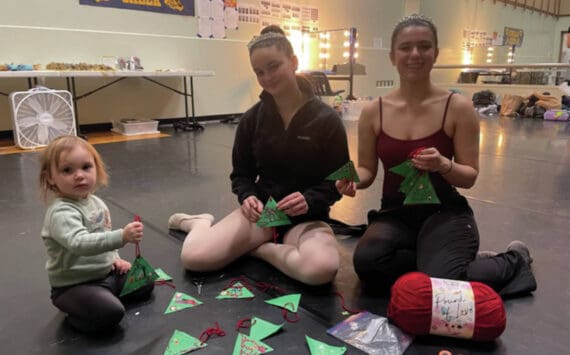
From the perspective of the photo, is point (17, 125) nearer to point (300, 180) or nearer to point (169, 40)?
Result: point (169, 40)

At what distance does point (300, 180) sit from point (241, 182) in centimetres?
22

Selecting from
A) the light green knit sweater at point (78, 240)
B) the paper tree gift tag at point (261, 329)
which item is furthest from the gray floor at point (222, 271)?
the light green knit sweater at point (78, 240)

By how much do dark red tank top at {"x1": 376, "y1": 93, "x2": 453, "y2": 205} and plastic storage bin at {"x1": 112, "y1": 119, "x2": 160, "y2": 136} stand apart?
3.63 m

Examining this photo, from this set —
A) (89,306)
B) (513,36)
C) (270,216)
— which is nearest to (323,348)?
(270,216)

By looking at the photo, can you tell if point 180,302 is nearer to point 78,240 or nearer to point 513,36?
point 78,240

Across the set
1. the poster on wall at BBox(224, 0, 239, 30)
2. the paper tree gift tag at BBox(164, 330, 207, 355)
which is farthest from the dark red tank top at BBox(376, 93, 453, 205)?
the poster on wall at BBox(224, 0, 239, 30)

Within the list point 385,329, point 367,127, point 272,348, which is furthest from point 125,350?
point 367,127

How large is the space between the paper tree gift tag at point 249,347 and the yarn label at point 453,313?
0.41 meters

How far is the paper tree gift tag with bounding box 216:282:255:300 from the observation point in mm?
1342

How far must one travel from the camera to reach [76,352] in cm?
107

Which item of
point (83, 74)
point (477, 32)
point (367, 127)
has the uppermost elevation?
point (477, 32)

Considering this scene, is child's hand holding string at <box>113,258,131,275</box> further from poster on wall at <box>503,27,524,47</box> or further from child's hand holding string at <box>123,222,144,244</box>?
poster on wall at <box>503,27,524,47</box>

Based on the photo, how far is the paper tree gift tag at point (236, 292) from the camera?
1342 millimetres

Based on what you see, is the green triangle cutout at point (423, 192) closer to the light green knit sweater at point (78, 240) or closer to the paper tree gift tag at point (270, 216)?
the paper tree gift tag at point (270, 216)
